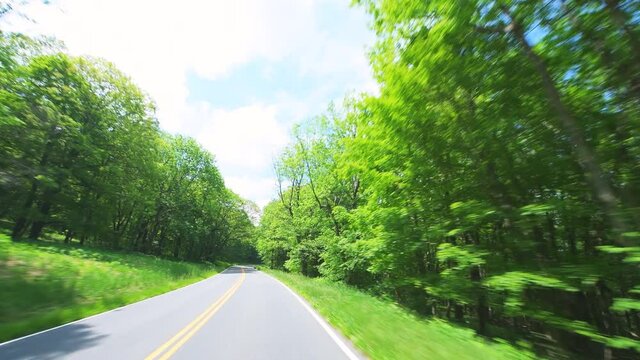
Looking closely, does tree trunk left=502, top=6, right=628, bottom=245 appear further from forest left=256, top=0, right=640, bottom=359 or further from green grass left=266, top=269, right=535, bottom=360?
green grass left=266, top=269, right=535, bottom=360

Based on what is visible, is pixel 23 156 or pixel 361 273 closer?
pixel 23 156

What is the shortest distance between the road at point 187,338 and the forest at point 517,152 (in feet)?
14.1

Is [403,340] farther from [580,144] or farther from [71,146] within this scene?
[71,146]

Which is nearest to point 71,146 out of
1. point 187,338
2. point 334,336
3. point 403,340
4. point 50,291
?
point 50,291

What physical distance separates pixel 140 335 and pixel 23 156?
76.7 feet

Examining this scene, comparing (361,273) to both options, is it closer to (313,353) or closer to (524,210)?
(524,210)

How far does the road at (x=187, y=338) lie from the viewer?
6.06 metres

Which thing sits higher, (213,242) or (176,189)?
(176,189)

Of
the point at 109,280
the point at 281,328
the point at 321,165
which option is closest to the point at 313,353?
the point at 281,328

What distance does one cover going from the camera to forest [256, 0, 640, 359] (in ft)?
22.9

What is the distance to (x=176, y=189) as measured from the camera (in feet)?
157

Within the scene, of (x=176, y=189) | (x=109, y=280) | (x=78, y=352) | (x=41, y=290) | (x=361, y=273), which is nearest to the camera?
(x=78, y=352)

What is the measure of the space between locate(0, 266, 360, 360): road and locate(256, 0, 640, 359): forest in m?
4.29

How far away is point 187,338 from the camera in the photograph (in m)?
7.23
